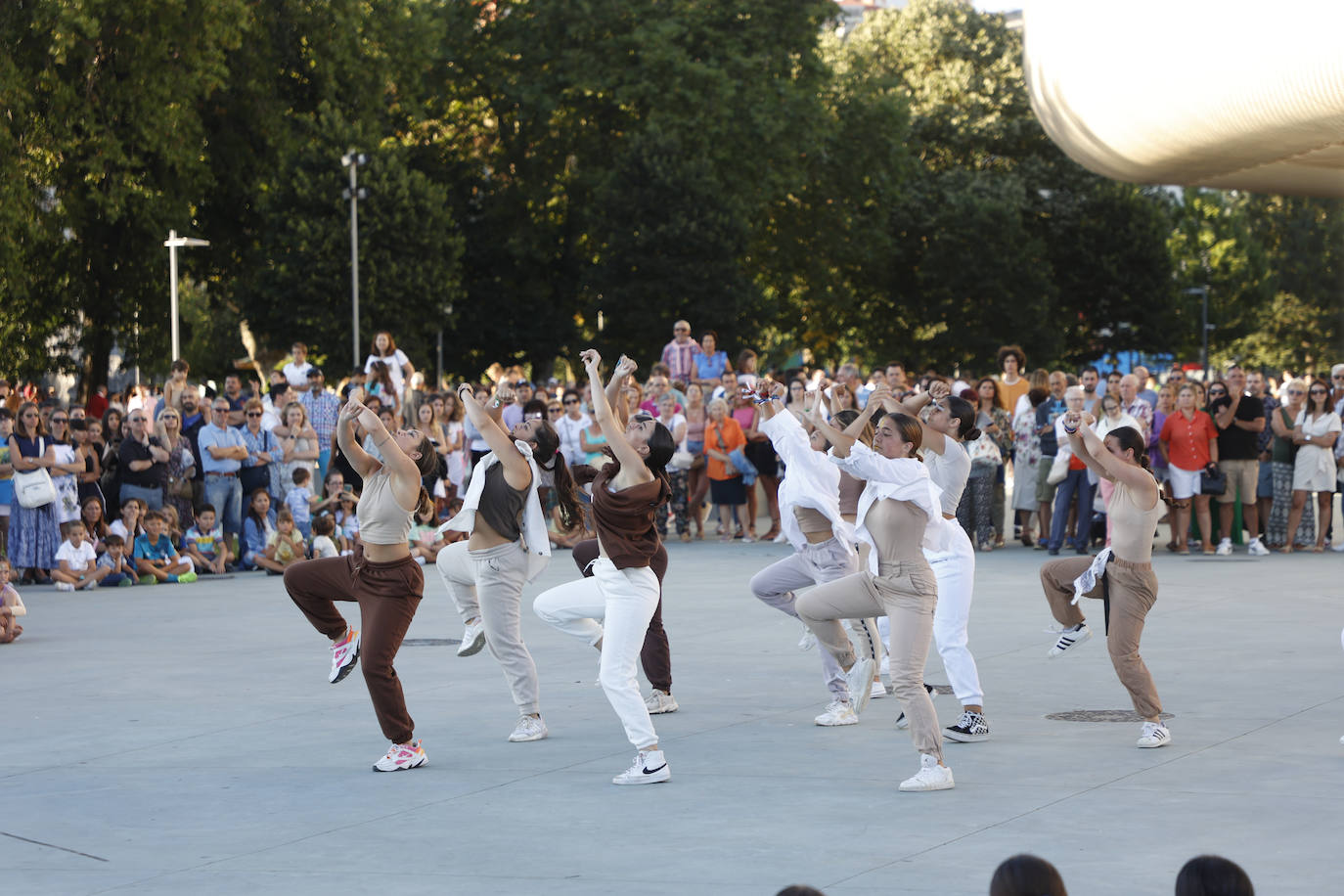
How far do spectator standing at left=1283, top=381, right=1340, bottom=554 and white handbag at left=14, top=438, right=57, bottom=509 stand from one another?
13.6 meters

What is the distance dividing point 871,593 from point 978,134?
49350 mm

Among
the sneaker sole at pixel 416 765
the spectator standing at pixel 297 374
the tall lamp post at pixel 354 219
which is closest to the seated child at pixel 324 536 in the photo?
the spectator standing at pixel 297 374

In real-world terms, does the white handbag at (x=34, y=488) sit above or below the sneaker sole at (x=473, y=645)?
above

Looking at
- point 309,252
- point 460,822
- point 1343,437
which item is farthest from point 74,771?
point 309,252

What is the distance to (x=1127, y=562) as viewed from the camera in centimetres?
855

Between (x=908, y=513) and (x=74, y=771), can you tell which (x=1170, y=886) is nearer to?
(x=908, y=513)

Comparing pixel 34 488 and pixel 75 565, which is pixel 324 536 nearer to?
pixel 75 565

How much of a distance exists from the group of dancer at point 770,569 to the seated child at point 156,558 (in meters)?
8.69

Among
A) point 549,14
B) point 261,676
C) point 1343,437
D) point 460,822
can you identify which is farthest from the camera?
point 549,14

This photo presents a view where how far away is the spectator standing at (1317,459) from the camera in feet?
62.7

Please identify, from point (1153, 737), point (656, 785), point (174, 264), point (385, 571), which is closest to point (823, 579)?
point (1153, 737)

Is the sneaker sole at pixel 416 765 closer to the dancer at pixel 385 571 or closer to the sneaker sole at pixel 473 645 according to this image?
the dancer at pixel 385 571

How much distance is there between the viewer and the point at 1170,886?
5.90 metres

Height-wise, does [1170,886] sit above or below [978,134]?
below
